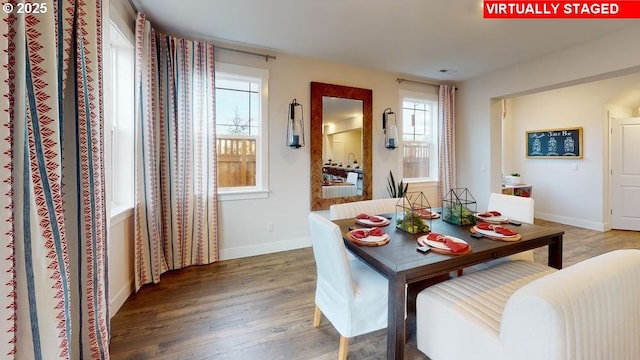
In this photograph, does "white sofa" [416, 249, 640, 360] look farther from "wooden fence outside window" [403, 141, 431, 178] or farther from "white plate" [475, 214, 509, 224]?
"wooden fence outside window" [403, 141, 431, 178]

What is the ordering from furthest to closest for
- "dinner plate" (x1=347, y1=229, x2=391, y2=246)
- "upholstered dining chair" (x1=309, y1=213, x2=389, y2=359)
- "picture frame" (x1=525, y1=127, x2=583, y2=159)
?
1. "picture frame" (x1=525, y1=127, x2=583, y2=159)
2. "dinner plate" (x1=347, y1=229, x2=391, y2=246)
3. "upholstered dining chair" (x1=309, y1=213, x2=389, y2=359)

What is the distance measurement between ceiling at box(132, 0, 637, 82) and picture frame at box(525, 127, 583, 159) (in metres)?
2.35

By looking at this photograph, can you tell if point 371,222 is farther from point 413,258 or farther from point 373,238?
point 413,258

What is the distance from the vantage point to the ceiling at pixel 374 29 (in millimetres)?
2359

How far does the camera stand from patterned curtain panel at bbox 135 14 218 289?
2.46 m

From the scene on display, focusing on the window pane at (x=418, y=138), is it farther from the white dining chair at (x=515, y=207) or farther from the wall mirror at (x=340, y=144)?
the white dining chair at (x=515, y=207)

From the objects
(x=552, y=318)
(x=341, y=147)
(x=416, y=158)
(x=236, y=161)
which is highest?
(x=341, y=147)

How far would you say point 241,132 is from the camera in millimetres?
3326

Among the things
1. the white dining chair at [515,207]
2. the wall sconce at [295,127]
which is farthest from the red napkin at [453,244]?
the wall sconce at [295,127]

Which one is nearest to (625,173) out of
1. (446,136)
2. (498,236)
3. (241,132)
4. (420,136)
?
(446,136)

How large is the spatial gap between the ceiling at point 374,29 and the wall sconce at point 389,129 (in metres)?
0.75

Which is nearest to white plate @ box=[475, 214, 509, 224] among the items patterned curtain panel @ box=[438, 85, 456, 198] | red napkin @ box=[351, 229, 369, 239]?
red napkin @ box=[351, 229, 369, 239]

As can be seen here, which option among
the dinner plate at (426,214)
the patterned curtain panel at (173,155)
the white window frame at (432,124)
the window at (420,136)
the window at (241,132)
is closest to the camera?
the dinner plate at (426,214)

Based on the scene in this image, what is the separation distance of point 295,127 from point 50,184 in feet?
8.42
